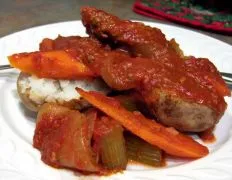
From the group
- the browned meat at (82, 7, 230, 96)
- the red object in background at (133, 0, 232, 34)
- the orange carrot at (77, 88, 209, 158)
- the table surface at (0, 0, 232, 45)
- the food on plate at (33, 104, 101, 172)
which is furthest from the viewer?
the table surface at (0, 0, 232, 45)

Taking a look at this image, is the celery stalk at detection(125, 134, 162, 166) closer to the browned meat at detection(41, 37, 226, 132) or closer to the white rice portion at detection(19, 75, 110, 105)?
the browned meat at detection(41, 37, 226, 132)

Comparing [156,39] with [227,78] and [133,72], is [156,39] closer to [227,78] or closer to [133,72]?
[133,72]

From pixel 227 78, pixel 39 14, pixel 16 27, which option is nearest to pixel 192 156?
pixel 227 78

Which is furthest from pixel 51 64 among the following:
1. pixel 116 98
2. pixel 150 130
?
pixel 150 130

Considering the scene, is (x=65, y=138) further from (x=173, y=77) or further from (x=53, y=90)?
(x=173, y=77)

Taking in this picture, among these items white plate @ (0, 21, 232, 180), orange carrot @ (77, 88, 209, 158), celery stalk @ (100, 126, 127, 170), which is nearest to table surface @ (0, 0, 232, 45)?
white plate @ (0, 21, 232, 180)

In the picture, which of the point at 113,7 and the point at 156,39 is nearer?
the point at 156,39
